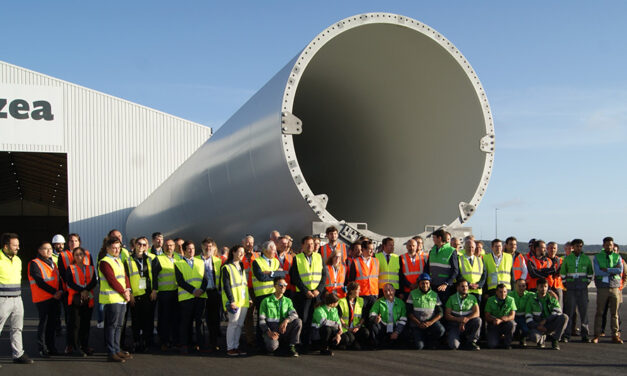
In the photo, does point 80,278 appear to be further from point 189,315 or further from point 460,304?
point 460,304

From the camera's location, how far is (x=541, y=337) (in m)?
7.62

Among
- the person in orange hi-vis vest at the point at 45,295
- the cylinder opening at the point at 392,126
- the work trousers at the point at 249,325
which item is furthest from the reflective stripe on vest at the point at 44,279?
the cylinder opening at the point at 392,126

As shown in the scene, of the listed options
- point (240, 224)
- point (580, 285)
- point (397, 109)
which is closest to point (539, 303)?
point (580, 285)

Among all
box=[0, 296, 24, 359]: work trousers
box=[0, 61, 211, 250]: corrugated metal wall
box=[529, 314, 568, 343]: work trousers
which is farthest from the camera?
box=[0, 61, 211, 250]: corrugated metal wall

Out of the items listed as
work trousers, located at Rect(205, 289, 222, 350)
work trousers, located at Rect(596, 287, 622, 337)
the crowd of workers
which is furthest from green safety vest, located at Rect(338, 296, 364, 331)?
work trousers, located at Rect(596, 287, 622, 337)

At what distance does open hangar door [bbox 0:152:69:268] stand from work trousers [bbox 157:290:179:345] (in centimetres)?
1960

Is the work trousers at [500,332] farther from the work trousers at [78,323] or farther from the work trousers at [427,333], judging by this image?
the work trousers at [78,323]

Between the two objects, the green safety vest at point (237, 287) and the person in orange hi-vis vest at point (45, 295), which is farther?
the person in orange hi-vis vest at point (45, 295)

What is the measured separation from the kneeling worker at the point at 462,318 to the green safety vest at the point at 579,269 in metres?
1.97

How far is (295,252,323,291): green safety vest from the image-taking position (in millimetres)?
6980

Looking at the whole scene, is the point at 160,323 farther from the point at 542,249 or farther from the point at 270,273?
the point at 542,249

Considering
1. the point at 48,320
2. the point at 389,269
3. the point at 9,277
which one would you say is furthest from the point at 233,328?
the point at 9,277

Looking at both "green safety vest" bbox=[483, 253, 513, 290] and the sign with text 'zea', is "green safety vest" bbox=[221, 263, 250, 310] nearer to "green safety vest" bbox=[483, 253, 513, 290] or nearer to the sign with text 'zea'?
"green safety vest" bbox=[483, 253, 513, 290]

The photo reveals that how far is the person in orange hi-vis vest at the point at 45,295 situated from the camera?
712 centimetres
